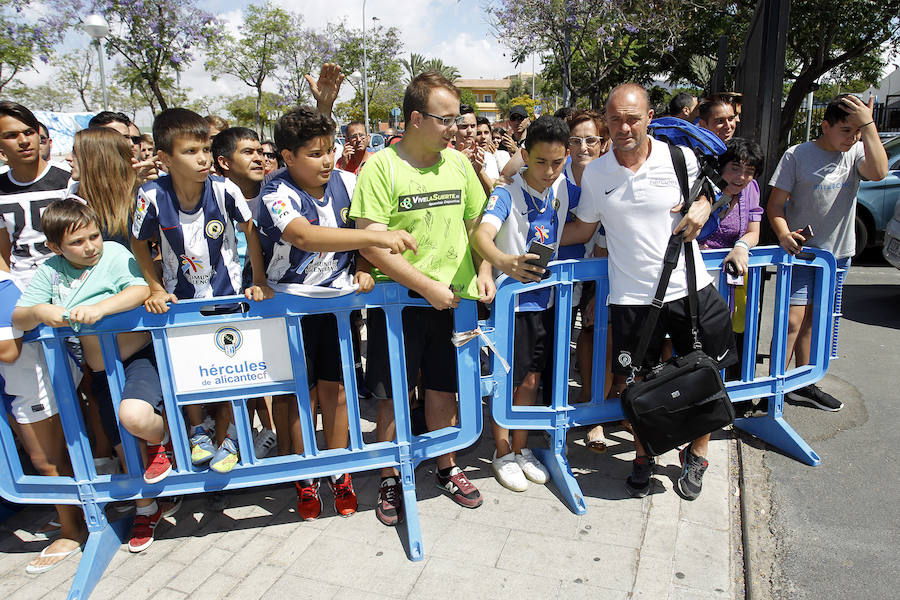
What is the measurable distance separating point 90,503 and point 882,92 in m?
42.0

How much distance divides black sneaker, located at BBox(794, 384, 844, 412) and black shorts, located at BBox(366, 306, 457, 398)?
2.91 metres

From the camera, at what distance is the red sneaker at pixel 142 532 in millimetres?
2982

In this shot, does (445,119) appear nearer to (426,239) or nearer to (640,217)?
(426,239)

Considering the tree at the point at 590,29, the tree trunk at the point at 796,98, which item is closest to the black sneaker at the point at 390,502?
the tree trunk at the point at 796,98

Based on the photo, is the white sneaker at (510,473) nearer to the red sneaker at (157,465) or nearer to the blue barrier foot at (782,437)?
the blue barrier foot at (782,437)

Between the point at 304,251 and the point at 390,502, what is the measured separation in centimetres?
140

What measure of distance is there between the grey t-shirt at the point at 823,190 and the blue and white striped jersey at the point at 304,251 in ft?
9.78

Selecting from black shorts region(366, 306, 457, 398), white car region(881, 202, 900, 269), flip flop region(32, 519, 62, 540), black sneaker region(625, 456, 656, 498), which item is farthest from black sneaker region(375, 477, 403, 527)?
white car region(881, 202, 900, 269)

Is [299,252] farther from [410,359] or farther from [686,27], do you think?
[686,27]

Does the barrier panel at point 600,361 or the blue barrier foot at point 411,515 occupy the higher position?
the barrier panel at point 600,361

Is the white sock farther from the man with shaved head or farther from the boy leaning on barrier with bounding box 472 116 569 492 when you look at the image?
the man with shaved head

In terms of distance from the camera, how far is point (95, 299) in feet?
8.97

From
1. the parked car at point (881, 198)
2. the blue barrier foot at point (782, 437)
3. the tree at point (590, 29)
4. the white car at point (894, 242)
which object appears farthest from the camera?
the tree at point (590, 29)

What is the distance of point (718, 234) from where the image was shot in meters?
3.66
